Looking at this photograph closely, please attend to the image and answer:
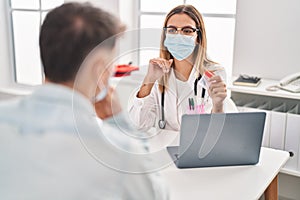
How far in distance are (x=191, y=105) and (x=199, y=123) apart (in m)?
0.13

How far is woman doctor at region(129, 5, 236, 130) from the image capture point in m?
1.55

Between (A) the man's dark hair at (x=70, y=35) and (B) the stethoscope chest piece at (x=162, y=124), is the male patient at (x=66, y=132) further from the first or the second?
(B) the stethoscope chest piece at (x=162, y=124)

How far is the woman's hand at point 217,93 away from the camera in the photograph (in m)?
1.66

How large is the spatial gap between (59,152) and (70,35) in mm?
218

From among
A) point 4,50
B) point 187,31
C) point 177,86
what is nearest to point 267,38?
point 187,31

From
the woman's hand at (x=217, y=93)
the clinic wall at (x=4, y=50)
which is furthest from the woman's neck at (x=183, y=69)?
the clinic wall at (x=4, y=50)

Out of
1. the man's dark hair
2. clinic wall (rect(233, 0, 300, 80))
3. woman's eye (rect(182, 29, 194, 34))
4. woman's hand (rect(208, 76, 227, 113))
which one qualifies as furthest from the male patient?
clinic wall (rect(233, 0, 300, 80))

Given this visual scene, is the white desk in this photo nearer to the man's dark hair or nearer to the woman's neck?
the woman's neck

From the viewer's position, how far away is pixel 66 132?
743 millimetres

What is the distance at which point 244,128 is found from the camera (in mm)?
1532

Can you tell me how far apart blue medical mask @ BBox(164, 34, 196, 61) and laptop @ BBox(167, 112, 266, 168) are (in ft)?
0.89

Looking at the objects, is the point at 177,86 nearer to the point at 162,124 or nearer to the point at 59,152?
the point at 162,124

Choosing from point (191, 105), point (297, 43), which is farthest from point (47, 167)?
point (297, 43)

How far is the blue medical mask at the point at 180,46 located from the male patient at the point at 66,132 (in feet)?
2.44
